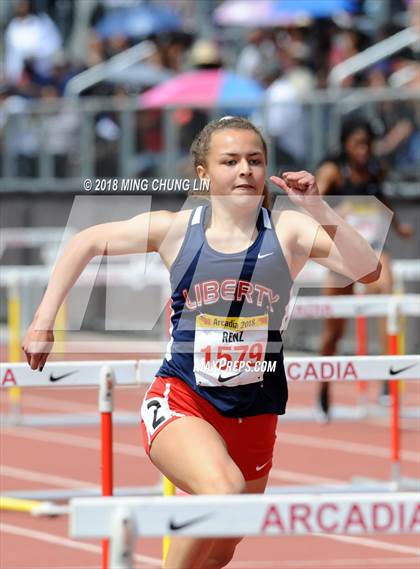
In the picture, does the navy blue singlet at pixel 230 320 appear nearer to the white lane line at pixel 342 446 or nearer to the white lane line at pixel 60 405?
the white lane line at pixel 342 446

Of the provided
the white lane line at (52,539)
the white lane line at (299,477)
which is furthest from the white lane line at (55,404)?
the white lane line at (52,539)

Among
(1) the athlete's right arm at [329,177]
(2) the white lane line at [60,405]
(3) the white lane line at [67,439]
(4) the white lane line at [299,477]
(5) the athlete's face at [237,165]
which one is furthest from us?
(2) the white lane line at [60,405]

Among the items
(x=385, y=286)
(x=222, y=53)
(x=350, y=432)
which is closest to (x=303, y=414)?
(x=350, y=432)

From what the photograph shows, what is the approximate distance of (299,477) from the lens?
9.47 metres

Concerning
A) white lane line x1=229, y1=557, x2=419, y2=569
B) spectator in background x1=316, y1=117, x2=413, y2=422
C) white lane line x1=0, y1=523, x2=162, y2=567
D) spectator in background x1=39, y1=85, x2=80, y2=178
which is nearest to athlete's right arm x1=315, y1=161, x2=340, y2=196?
spectator in background x1=316, y1=117, x2=413, y2=422

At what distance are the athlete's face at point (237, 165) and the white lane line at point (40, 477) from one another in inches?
179

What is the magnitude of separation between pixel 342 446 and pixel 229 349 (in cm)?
571

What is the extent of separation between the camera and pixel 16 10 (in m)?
20.2

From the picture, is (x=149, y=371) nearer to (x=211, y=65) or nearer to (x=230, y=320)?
(x=230, y=320)

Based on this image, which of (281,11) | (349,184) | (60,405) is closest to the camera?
(349,184)

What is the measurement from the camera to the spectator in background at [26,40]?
63.2 feet

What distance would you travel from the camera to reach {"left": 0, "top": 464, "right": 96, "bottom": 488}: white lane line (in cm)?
933

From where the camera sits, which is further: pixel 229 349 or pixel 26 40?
pixel 26 40

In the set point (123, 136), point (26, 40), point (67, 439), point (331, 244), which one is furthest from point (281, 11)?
point (331, 244)
